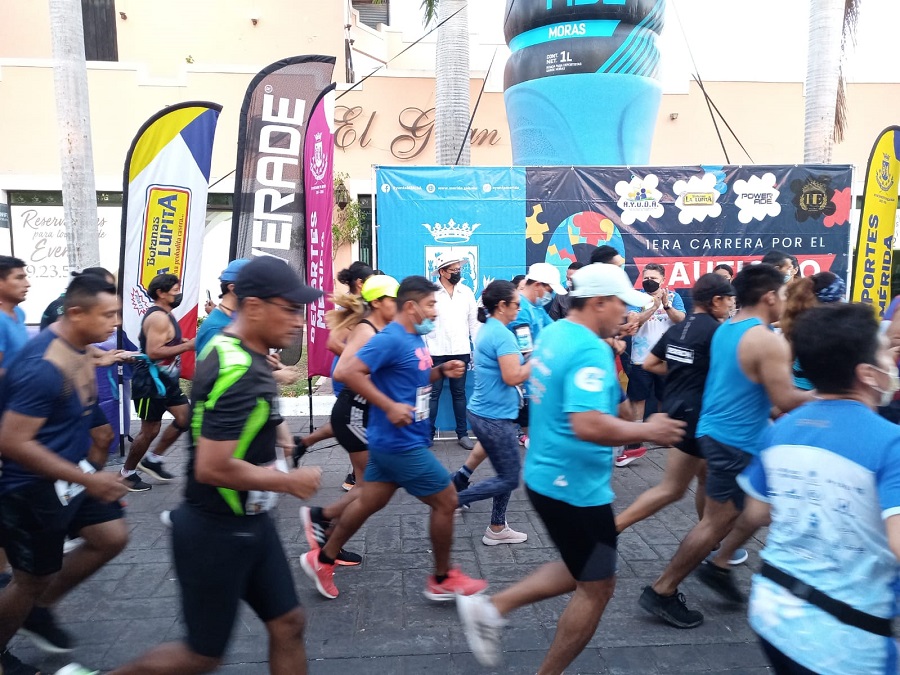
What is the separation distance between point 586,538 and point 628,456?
4178mm

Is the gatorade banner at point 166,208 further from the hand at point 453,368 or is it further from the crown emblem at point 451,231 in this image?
the hand at point 453,368

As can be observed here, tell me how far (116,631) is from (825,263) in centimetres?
792

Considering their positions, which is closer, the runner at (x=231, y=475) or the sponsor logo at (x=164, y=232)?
the runner at (x=231, y=475)

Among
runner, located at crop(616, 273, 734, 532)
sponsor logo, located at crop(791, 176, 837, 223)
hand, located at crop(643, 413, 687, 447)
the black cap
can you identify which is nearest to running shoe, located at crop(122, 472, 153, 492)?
runner, located at crop(616, 273, 734, 532)

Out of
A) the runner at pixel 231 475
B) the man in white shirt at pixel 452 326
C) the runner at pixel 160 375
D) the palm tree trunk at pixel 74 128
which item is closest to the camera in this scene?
the runner at pixel 231 475

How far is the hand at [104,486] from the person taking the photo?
9.02ft

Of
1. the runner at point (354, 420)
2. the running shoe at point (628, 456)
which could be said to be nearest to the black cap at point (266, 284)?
the runner at point (354, 420)

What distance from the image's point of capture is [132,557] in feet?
14.4

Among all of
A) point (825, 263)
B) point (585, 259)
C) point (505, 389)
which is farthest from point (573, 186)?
point (505, 389)

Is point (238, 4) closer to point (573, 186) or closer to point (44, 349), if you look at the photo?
point (573, 186)

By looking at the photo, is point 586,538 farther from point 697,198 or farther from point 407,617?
point 697,198

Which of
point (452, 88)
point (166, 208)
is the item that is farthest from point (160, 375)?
point (452, 88)

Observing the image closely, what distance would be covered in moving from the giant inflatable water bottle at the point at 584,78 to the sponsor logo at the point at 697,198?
1335 mm

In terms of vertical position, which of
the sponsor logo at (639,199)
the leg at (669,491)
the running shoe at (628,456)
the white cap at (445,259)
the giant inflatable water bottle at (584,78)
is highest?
the giant inflatable water bottle at (584,78)
